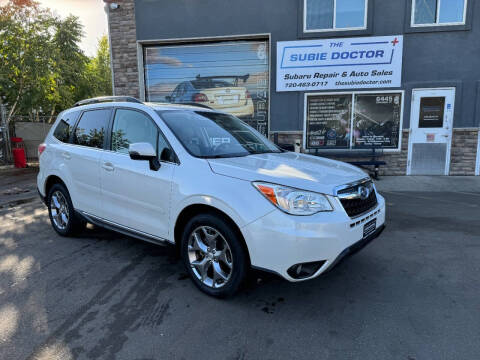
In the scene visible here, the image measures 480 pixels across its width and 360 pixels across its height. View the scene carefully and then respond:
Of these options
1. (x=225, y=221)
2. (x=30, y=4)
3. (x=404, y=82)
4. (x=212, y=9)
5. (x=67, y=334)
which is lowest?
(x=67, y=334)

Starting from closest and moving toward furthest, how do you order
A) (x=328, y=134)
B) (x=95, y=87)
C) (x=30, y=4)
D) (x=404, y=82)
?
(x=404, y=82) < (x=328, y=134) < (x=30, y=4) < (x=95, y=87)

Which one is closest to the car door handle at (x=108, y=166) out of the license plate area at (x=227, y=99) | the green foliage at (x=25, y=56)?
the license plate area at (x=227, y=99)

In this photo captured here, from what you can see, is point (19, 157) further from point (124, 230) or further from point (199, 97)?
point (124, 230)

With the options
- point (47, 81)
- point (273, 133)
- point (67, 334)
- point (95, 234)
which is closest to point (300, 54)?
point (273, 133)

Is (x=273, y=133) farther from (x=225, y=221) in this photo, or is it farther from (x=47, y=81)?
(x=47, y=81)

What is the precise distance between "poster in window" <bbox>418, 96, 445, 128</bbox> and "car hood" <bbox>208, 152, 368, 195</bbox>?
7.63 metres

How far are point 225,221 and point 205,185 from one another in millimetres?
351

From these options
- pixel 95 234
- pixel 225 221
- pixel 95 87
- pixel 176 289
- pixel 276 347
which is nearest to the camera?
pixel 276 347

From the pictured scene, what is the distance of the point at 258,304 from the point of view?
113 inches

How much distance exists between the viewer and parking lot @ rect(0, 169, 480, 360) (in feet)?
7.58

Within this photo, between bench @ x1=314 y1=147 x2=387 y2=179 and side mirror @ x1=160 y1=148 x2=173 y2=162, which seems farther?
bench @ x1=314 y1=147 x2=387 y2=179

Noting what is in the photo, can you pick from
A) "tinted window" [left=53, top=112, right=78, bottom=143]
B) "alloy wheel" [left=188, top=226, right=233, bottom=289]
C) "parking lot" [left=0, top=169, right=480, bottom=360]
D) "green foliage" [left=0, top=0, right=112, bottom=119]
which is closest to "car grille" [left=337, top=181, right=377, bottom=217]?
"parking lot" [left=0, top=169, right=480, bottom=360]

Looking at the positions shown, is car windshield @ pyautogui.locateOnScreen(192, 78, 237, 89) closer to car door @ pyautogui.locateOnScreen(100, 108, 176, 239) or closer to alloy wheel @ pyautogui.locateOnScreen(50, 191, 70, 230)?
alloy wheel @ pyautogui.locateOnScreen(50, 191, 70, 230)

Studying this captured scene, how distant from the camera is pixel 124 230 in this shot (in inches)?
142
